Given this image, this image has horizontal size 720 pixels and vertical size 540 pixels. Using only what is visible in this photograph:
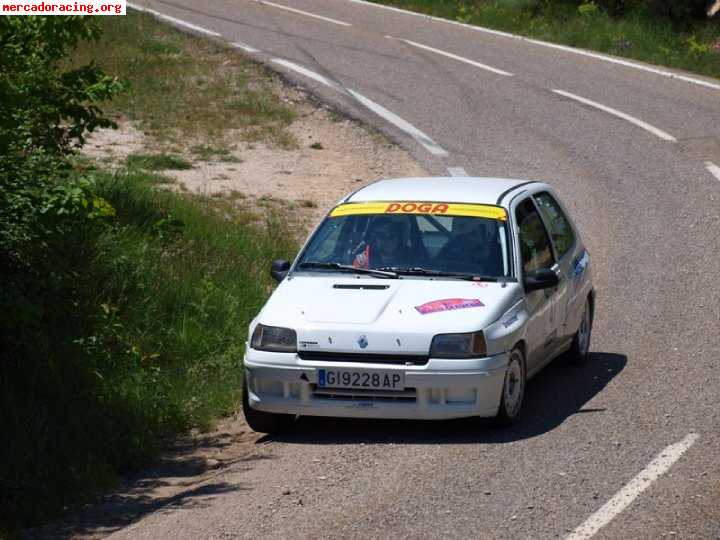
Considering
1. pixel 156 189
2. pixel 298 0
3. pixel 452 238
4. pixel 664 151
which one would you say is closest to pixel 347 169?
pixel 156 189

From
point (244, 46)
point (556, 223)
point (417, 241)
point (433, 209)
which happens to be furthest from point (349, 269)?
point (244, 46)

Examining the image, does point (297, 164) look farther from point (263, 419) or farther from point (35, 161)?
point (263, 419)

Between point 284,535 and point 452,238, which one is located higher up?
point 452,238

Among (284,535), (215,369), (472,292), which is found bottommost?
(215,369)

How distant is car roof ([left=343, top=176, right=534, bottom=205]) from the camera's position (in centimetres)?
1120

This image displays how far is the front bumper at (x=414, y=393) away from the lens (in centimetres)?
949

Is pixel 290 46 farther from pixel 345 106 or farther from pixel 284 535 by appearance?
pixel 284 535

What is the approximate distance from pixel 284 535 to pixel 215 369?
4579 mm

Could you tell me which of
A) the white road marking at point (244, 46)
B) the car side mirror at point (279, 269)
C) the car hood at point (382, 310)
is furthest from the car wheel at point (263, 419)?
the white road marking at point (244, 46)

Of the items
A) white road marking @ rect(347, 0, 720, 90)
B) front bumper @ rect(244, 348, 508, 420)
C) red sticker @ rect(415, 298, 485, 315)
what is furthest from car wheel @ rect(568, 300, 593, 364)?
white road marking @ rect(347, 0, 720, 90)

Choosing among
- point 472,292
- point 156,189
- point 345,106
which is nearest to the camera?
point 472,292

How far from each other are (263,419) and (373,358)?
1045 millimetres

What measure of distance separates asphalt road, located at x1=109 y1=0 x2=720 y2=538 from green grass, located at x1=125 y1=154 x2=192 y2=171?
135 inches

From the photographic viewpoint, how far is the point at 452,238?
35.4 feet
